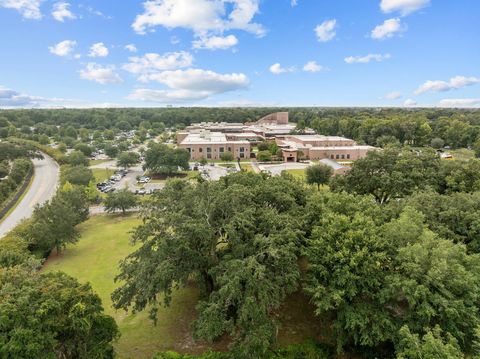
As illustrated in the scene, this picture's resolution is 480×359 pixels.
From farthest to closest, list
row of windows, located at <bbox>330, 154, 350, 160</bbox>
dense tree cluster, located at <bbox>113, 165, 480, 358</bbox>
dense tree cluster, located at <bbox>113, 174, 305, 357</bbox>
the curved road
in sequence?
row of windows, located at <bbox>330, 154, 350, 160</bbox> → the curved road → dense tree cluster, located at <bbox>113, 174, 305, 357</bbox> → dense tree cluster, located at <bbox>113, 165, 480, 358</bbox>

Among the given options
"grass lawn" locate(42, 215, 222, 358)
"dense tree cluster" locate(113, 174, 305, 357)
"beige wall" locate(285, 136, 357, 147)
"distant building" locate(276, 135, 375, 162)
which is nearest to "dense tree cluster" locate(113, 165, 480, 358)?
"dense tree cluster" locate(113, 174, 305, 357)

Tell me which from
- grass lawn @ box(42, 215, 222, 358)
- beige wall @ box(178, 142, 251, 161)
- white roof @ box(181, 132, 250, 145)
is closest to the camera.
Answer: grass lawn @ box(42, 215, 222, 358)

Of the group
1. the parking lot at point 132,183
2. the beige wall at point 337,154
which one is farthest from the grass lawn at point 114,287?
the beige wall at point 337,154

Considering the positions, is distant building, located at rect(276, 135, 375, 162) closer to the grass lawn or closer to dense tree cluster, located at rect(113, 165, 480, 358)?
the grass lawn

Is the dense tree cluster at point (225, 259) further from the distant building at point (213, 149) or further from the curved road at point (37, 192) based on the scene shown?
the distant building at point (213, 149)

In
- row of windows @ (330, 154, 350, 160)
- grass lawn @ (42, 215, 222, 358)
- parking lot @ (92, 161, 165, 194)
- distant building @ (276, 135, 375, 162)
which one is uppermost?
distant building @ (276, 135, 375, 162)

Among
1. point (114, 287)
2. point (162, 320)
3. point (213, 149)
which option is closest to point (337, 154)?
point (213, 149)

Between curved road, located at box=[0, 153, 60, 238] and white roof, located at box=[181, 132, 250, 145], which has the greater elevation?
white roof, located at box=[181, 132, 250, 145]
